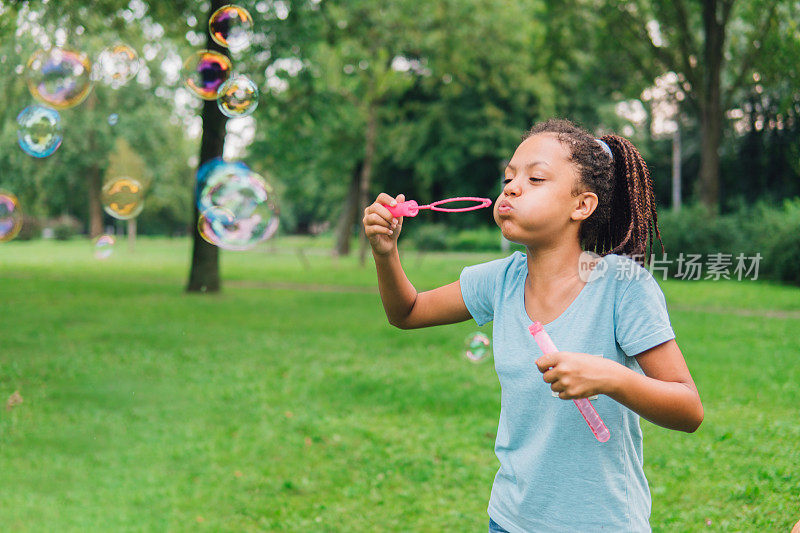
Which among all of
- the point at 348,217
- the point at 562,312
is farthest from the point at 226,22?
the point at 348,217

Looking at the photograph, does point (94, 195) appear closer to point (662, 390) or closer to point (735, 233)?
point (735, 233)

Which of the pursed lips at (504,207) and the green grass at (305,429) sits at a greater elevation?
the pursed lips at (504,207)

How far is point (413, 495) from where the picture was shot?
12.9ft

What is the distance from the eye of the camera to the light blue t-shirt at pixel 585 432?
1.59 m

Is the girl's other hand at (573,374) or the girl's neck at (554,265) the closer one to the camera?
the girl's other hand at (573,374)

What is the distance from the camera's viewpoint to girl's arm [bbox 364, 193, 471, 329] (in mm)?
1824

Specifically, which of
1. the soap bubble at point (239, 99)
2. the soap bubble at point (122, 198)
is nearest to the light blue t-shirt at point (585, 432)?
the soap bubble at point (239, 99)

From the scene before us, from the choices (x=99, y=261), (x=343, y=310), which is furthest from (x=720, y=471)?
(x=99, y=261)

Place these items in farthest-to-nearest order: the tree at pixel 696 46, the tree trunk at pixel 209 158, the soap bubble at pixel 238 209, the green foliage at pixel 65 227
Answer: the green foliage at pixel 65 227
the tree at pixel 696 46
the tree trunk at pixel 209 158
the soap bubble at pixel 238 209

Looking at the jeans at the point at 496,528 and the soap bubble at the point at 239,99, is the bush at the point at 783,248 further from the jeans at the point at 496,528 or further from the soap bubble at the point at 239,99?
the jeans at the point at 496,528

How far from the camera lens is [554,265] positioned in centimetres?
177

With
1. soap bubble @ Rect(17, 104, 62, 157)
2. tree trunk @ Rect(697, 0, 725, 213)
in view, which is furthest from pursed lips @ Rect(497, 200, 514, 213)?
tree trunk @ Rect(697, 0, 725, 213)

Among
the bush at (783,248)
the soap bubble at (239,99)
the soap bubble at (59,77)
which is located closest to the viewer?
the soap bubble at (239,99)

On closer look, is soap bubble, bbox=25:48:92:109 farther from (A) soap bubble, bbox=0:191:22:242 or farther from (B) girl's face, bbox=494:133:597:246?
(B) girl's face, bbox=494:133:597:246
